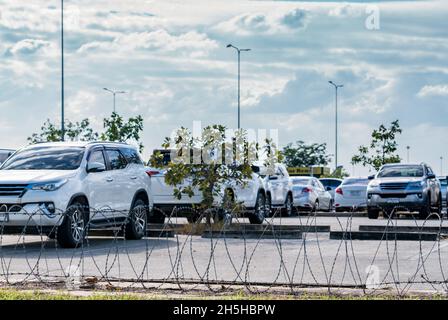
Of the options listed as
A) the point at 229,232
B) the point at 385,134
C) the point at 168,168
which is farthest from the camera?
the point at 385,134

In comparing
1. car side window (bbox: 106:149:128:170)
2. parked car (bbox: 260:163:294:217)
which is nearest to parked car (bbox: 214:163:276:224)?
parked car (bbox: 260:163:294:217)

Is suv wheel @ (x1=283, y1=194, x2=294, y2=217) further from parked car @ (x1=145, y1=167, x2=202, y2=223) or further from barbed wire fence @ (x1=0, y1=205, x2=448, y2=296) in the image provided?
Answer: parked car @ (x1=145, y1=167, x2=202, y2=223)

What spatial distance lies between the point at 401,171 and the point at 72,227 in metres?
18.4

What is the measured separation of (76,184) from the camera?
18.1 metres

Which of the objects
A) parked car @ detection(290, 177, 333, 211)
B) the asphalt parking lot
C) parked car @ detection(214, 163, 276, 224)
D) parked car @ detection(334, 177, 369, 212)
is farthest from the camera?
parked car @ detection(334, 177, 369, 212)

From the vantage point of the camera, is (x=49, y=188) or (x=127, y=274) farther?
(x=49, y=188)

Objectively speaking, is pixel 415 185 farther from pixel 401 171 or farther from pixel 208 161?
pixel 208 161

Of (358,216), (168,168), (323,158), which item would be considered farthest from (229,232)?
(323,158)

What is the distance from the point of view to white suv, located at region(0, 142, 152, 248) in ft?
57.0

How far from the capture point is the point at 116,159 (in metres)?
20.1

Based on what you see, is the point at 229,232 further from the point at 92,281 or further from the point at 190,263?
the point at 92,281

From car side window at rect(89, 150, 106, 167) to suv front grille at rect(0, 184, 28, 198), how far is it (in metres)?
1.82
